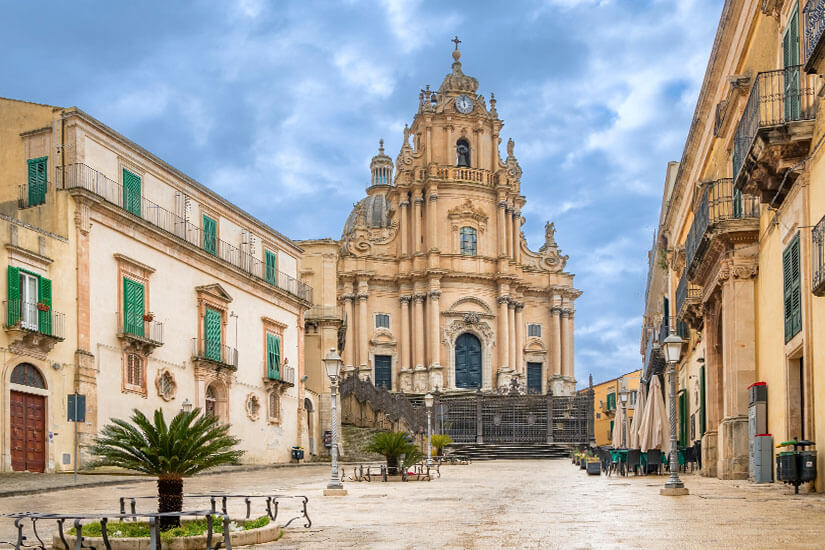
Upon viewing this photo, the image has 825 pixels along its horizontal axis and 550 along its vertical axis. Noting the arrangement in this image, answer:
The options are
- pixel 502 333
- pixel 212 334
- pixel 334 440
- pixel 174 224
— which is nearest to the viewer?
pixel 334 440

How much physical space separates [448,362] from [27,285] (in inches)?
1583

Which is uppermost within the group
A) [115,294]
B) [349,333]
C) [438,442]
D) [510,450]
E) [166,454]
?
[115,294]

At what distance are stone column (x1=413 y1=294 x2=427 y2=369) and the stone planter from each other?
5292 cm

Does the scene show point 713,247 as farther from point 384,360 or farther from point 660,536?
point 384,360

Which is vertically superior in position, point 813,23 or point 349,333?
point 813,23

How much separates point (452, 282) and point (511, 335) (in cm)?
480

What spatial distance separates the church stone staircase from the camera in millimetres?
49125

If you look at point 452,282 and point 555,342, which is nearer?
point 452,282

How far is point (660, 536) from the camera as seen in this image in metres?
11.4

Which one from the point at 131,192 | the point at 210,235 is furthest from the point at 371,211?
the point at 131,192

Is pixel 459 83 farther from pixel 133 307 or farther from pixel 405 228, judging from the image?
pixel 133 307

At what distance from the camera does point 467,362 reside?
65625 mm

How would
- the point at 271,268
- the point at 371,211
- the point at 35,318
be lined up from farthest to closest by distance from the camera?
1. the point at 371,211
2. the point at 271,268
3. the point at 35,318

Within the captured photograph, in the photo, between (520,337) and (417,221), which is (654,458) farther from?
(417,221)
